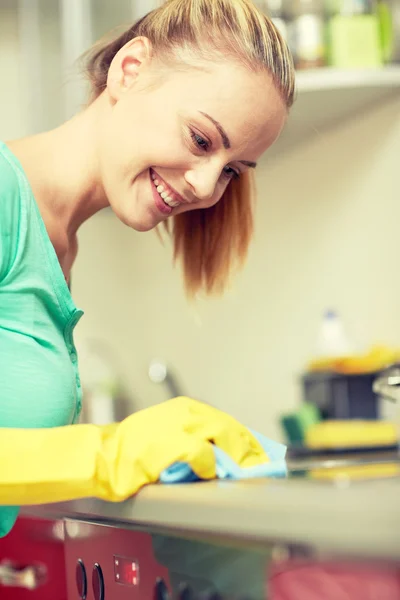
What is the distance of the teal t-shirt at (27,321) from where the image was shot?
774mm

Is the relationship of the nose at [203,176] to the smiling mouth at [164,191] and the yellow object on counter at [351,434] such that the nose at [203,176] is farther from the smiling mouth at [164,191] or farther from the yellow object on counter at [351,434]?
the yellow object on counter at [351,434]

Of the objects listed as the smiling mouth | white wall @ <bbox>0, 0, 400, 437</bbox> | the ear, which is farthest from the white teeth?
white wall @ <bbox>0, 0, 400, 437</bbox>

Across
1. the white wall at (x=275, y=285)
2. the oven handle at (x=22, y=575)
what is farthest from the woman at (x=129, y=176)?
the white wall at (x=275, y=285)

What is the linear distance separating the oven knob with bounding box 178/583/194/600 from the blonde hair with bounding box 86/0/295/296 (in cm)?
54

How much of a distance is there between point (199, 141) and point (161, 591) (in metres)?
0.47

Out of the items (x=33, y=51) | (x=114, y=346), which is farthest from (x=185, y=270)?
(x=114, y=346)

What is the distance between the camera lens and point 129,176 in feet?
3.04

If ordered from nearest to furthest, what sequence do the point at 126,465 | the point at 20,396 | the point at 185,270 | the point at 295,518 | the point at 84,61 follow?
the point at 295,518
the point at 126,465
the point at 20,396
the point at 84,61
the point at 185,270

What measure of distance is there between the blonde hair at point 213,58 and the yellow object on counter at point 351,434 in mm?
440

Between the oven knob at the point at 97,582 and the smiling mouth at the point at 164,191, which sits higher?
the smiling mouth at the point at 164,191

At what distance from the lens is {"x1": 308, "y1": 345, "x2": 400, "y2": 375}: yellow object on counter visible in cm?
159

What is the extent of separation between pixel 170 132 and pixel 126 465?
0.41 metres

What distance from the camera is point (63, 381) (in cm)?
82

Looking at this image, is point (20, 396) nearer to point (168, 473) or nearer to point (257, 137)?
point (168, 473)
